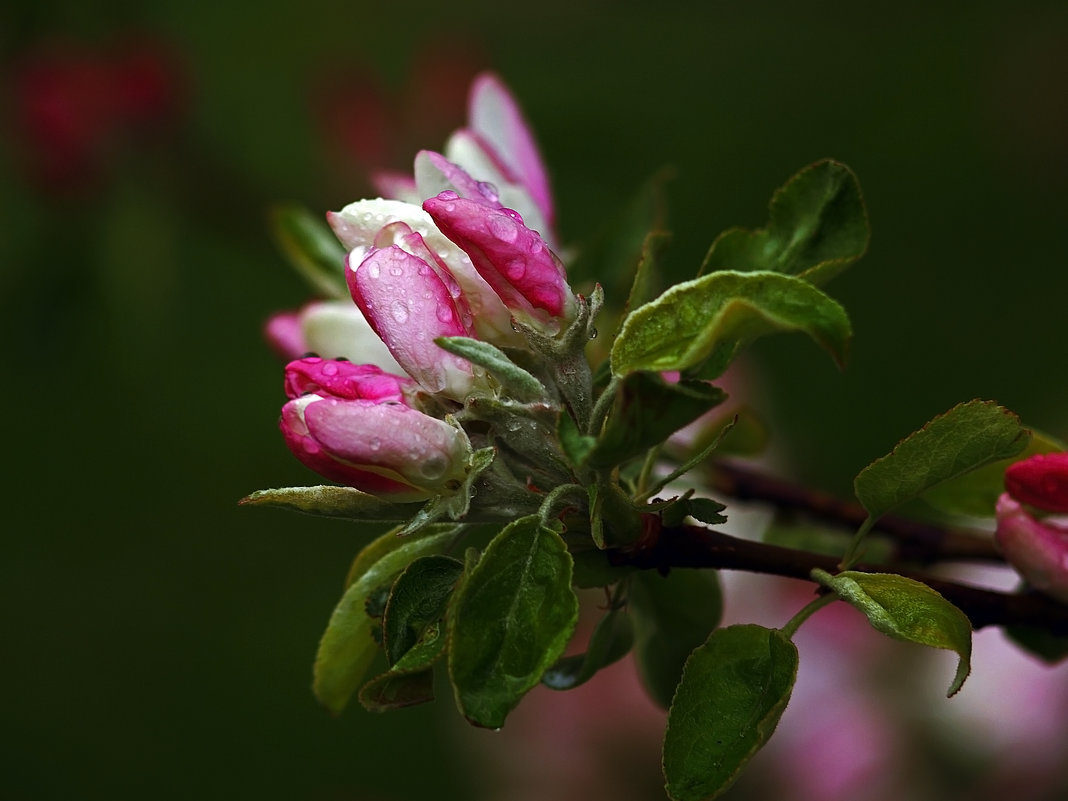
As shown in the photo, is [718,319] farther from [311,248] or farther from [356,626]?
[311,248]

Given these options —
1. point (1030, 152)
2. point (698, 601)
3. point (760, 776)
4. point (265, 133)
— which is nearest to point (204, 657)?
point (265, 133)

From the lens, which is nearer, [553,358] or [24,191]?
[553,358]

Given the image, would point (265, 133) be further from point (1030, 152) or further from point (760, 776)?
point (760, 776)

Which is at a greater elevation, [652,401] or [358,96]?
[652,401]

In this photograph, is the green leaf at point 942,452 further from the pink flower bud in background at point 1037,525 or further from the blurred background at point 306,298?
the blurred background at point 306,298

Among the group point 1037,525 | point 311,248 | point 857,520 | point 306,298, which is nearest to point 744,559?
point 1037,525

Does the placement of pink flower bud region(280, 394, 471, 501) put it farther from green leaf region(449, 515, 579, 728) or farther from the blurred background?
the blurred background
